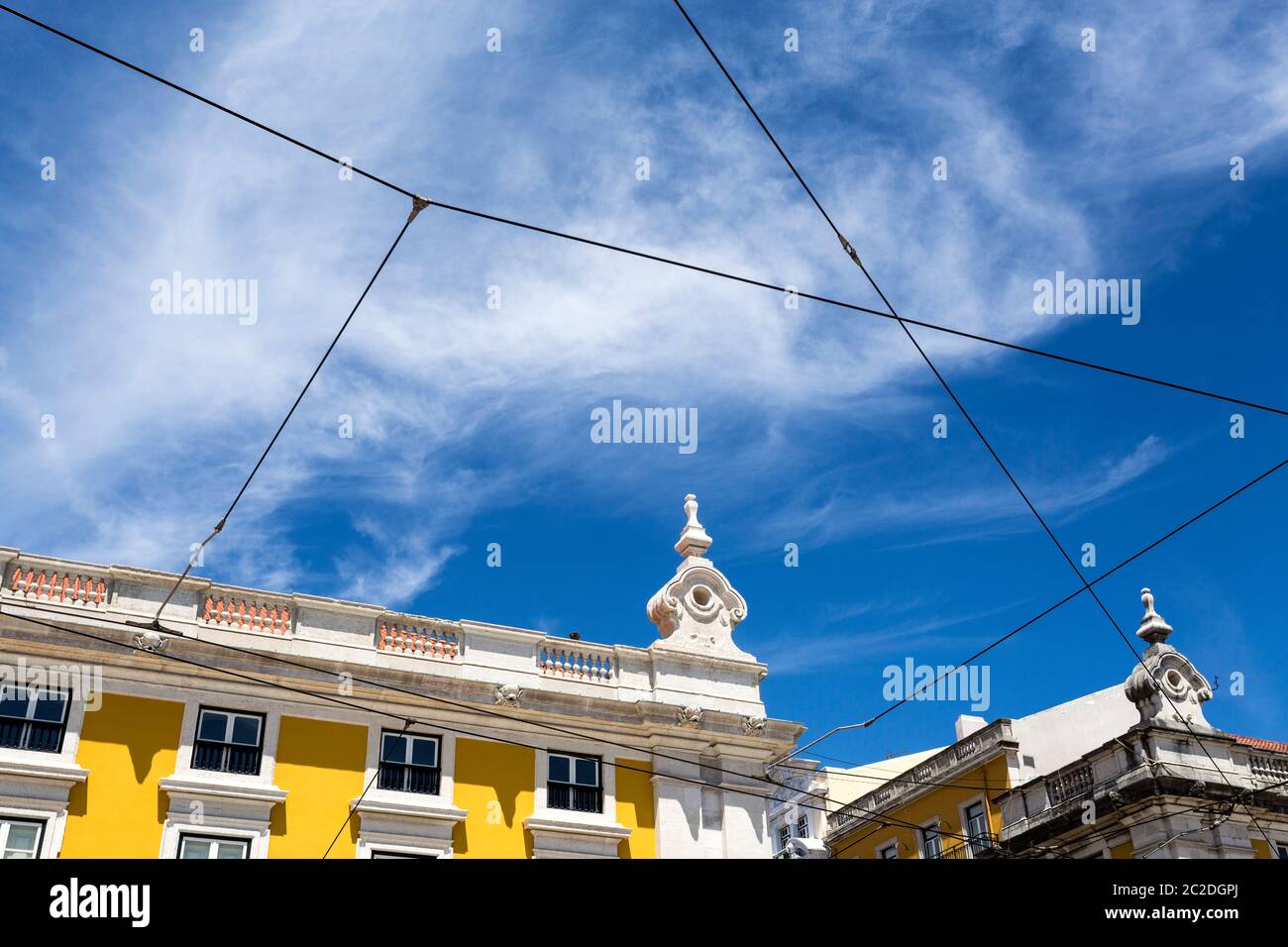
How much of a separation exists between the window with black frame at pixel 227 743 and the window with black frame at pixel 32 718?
2021 mm

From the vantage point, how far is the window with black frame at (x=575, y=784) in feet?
74.2

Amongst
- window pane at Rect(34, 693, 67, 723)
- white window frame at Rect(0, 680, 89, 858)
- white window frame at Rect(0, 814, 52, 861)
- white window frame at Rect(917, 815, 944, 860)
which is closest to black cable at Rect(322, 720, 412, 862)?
white window frame at Rect(0, 680, 89, 858)

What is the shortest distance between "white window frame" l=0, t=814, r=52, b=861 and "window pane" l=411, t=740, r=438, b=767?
18.6 feet

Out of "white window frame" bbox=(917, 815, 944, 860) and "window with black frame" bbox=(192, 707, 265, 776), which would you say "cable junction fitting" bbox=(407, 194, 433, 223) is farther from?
"white window frame" bbox=(917, 815, 944, 860)

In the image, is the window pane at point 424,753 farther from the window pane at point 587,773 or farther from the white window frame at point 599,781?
the window pane at point 587,773

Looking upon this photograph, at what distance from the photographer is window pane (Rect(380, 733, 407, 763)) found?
2167 cm

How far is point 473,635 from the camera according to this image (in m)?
23.5

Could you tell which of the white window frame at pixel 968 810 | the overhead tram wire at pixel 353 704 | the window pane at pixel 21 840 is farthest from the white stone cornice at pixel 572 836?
the white window frame at pixel 968 810
